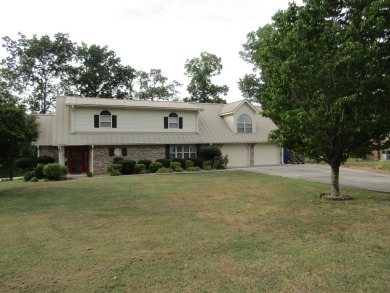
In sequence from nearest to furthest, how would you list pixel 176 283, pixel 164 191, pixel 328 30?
1. pixel 176 283
2. pixel 328 30
3. pixel 164 191

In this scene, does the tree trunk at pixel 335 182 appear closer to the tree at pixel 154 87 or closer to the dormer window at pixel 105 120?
the dormer window at pixel 105 120

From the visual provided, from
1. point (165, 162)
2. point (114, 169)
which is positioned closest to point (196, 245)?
point (114, 169)

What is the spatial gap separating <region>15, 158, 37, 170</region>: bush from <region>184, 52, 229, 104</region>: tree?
25242 mm

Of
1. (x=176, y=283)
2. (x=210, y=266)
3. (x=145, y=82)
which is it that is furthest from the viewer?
(x=145, y=82)

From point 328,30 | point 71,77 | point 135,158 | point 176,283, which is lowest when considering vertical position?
point 176,283

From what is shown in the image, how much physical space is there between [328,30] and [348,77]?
1.62 m

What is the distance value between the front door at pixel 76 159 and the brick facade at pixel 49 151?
93cm

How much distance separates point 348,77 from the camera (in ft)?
32.3

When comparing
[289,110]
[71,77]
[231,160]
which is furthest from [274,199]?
[71,77]

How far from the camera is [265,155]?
1172 inches

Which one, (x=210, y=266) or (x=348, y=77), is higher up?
(x=348, y=77)

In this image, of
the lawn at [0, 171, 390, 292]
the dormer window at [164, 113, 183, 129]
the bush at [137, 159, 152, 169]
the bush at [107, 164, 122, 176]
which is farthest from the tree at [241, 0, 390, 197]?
the dormer window at [164, 113, 183, 129]

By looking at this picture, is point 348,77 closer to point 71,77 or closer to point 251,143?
point 251,143

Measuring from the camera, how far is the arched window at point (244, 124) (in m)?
29.4
